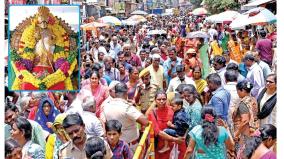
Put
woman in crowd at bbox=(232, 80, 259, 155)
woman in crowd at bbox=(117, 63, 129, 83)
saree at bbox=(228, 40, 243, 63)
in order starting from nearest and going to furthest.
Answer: woman in crowd at bbox=(232, 80, 259, 155) < woman in crowd at bbox=(117, 63, 129, 83) < saree at bbox=(228, 40, 243, 63)

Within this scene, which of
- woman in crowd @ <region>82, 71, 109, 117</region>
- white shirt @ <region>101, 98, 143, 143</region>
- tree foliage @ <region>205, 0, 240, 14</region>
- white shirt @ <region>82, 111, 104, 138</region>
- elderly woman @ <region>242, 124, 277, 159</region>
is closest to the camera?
elderly woman @ <region>242, 124, 277, 159</region>

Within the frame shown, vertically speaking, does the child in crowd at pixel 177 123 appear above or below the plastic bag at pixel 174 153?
above

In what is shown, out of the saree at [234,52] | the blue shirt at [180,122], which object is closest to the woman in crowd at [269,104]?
the blue shirt at [180,122]

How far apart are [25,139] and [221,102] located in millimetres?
2742

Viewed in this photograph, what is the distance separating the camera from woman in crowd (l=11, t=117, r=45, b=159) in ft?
18.1

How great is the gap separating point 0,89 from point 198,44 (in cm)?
915

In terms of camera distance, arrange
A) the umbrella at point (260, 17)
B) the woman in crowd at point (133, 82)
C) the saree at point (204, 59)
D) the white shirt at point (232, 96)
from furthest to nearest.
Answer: the umbrella at point (260, 17) < the saree at point (204, 59) < the woman in crowd at point (133, 82) < the white shirt at point (232, 96)

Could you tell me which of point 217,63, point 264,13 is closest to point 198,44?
point 264,13

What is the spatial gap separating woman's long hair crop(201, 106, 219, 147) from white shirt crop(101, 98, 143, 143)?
96 cm

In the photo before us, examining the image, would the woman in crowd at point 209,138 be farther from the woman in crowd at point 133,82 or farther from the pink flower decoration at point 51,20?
the woman in crowd at point 133,82

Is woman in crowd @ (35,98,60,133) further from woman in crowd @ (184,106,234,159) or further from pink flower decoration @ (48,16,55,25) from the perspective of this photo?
woman in crowd @ (184,106,234,159)

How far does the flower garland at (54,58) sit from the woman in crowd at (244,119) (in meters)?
2.24

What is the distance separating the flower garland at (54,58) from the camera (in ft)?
18.7

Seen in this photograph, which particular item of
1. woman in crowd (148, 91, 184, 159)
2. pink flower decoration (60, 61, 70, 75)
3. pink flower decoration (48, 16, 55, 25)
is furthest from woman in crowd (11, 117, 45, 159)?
woman in crowd (148, 91, 184, 159)
